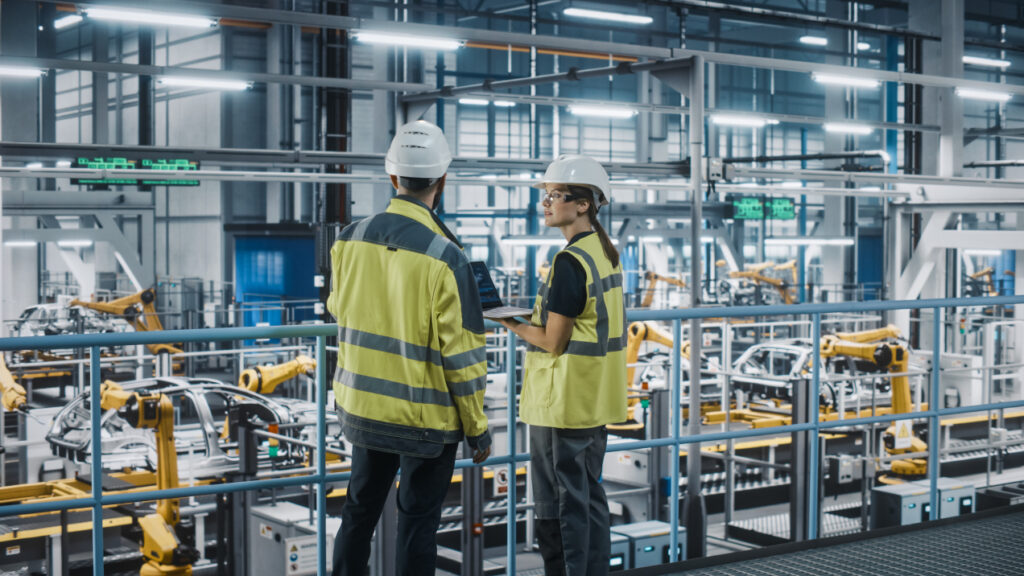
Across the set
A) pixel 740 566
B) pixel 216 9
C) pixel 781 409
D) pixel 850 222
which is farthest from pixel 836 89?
pixel 740 566

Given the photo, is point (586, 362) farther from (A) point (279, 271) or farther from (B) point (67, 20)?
(B) point (67, 20)

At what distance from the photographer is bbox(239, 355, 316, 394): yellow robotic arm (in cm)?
1019

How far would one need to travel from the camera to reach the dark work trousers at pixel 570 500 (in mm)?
3166

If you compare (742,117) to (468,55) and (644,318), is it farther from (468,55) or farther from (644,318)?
(468,55)

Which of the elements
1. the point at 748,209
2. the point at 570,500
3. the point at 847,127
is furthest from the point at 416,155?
the point at 748,209

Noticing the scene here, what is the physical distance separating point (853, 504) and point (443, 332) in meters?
9.54

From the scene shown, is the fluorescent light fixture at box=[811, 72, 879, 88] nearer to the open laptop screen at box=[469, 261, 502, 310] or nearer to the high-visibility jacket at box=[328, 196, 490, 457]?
the open laptop screen at box=[469, 261, 502, 310]

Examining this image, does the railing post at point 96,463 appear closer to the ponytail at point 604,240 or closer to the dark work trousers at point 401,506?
the dark work trousers at point 401,506

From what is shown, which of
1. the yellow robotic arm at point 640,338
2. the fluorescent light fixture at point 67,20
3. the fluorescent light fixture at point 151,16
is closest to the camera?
the fluorescent light fixture at point 151,16

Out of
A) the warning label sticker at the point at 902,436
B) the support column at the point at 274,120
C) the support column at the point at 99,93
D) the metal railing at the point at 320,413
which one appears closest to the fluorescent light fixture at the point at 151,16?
the metal railing at the point at 320,413

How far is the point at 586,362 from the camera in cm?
311

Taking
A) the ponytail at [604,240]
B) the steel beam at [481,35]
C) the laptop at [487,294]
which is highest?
the steel beam at [481,35]

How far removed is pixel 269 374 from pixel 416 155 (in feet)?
26.2

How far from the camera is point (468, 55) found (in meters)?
32.1
